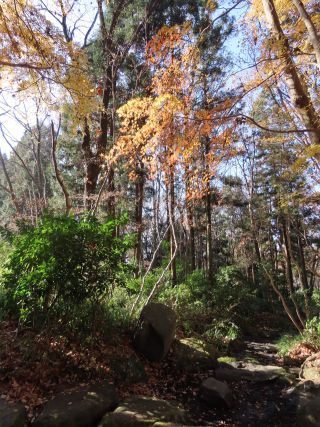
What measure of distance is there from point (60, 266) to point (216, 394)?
3.56m

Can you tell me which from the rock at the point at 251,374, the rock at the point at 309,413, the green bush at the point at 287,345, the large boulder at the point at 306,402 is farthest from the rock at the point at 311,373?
the green bush at the point at 287,345

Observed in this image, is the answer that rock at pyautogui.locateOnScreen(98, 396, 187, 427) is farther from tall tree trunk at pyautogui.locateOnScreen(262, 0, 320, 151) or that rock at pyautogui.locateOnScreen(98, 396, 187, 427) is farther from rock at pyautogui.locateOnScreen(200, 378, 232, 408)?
tall tree trunk at pyautogui.locateOnScreen(262, 0, 320, 151)

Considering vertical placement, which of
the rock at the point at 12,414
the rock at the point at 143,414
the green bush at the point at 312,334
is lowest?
the rock at the point at 143,414

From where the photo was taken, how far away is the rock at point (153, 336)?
6.72 metres

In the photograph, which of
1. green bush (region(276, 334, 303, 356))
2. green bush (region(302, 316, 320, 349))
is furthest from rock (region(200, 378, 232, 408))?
green bush (region(276, 334, 303, 356))

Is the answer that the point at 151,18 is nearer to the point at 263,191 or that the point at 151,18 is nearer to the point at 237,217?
the point at 263,191

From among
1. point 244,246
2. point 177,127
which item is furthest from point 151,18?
point 244,246

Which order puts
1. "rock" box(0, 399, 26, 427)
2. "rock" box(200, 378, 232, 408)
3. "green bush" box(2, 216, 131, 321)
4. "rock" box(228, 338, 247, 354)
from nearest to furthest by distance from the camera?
"rock" box(0, 399, 26, 427), "green bush" box(2, 216, 131, 321), "rock" box(200, 378, 232, 408), "rock" box(228, 338, 247, 354)

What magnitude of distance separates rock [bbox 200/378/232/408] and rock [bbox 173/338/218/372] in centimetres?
97

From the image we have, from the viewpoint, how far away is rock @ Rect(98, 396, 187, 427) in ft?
14.1

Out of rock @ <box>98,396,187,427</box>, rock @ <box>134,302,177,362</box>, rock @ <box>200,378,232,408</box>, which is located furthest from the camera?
rock @ <box>134,302,177,362</box>

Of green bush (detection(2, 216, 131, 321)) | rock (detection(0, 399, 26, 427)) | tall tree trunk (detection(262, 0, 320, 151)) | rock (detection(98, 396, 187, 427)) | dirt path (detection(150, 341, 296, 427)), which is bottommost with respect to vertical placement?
dirt path (detection(150, 341, 296, 427))

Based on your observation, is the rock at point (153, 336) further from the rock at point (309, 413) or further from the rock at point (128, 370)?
the rock at point (309, 413)

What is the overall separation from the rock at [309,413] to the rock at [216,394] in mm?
1190
